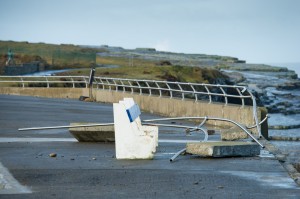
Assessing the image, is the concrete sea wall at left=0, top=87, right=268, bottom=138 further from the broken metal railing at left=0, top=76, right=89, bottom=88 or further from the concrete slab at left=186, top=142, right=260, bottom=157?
the concrete slab at left=186, top=142, right=260, bottom=157

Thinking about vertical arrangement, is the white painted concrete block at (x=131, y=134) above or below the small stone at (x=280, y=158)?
above

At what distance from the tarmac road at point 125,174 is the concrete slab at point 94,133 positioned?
0.74 feet

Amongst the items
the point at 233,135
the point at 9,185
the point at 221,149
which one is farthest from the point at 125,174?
the point at 233,135

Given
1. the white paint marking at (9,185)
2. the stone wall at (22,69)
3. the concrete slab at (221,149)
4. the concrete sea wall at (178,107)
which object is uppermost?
the concrete slab at (221,149)

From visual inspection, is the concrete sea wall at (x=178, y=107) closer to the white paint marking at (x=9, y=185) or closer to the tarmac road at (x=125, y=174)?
the tarmac road at (x=125, y=174)

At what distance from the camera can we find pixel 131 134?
43.0 ft

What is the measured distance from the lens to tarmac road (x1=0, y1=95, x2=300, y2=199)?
10.1 metres

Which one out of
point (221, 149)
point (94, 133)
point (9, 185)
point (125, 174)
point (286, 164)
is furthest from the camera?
point (94, 133)

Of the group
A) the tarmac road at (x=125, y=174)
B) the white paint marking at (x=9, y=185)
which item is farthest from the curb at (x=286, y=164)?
the white paint marking at (x=9, y=185)

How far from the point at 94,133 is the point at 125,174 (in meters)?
4.80

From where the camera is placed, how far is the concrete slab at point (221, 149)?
13688 millimetres

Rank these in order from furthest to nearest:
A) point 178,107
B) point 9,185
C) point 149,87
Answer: point 149,87 < point 178,107 < point 9,185

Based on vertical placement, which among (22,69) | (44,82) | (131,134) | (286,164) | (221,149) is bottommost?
(22,69)

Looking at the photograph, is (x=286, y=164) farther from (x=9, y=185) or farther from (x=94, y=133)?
(x=9, y=185)
